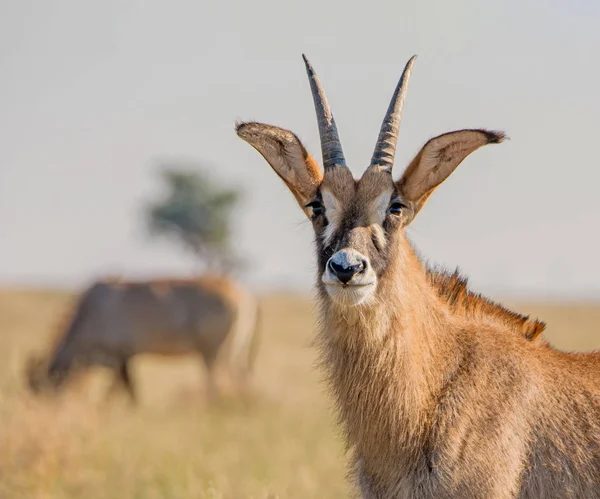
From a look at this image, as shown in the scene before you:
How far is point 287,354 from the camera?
1352 inches

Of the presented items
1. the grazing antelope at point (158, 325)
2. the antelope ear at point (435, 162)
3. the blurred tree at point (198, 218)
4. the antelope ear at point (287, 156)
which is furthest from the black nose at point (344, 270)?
the blurred tree at point (198, 218)

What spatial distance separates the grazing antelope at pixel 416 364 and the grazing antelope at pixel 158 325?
16448mm

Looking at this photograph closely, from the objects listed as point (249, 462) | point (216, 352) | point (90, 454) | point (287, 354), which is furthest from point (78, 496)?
point (287, 354)

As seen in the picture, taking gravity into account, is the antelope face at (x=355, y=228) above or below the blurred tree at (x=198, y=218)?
above

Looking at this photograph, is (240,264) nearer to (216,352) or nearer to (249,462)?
(216,352)

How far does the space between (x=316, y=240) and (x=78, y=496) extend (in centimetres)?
622

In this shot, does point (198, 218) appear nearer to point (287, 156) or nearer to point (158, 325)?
point (158, 325)

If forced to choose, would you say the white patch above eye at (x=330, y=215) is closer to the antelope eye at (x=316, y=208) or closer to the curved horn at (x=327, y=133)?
the antelope eye at (x=316, y=208)

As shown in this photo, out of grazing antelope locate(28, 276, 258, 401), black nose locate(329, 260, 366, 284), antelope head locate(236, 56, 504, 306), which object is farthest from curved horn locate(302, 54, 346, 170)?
grazing antelope locate(28, 276, 258, 401)

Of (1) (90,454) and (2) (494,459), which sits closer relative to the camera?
(2) (494,459)

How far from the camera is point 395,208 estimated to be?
20.1 feet

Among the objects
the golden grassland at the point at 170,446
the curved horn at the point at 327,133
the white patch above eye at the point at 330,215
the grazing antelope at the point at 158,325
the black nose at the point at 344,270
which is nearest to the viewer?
the black nose at the point at 344,270

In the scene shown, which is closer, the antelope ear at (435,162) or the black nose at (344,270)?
the black nose at (344,270)

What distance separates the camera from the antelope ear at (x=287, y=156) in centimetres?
639
